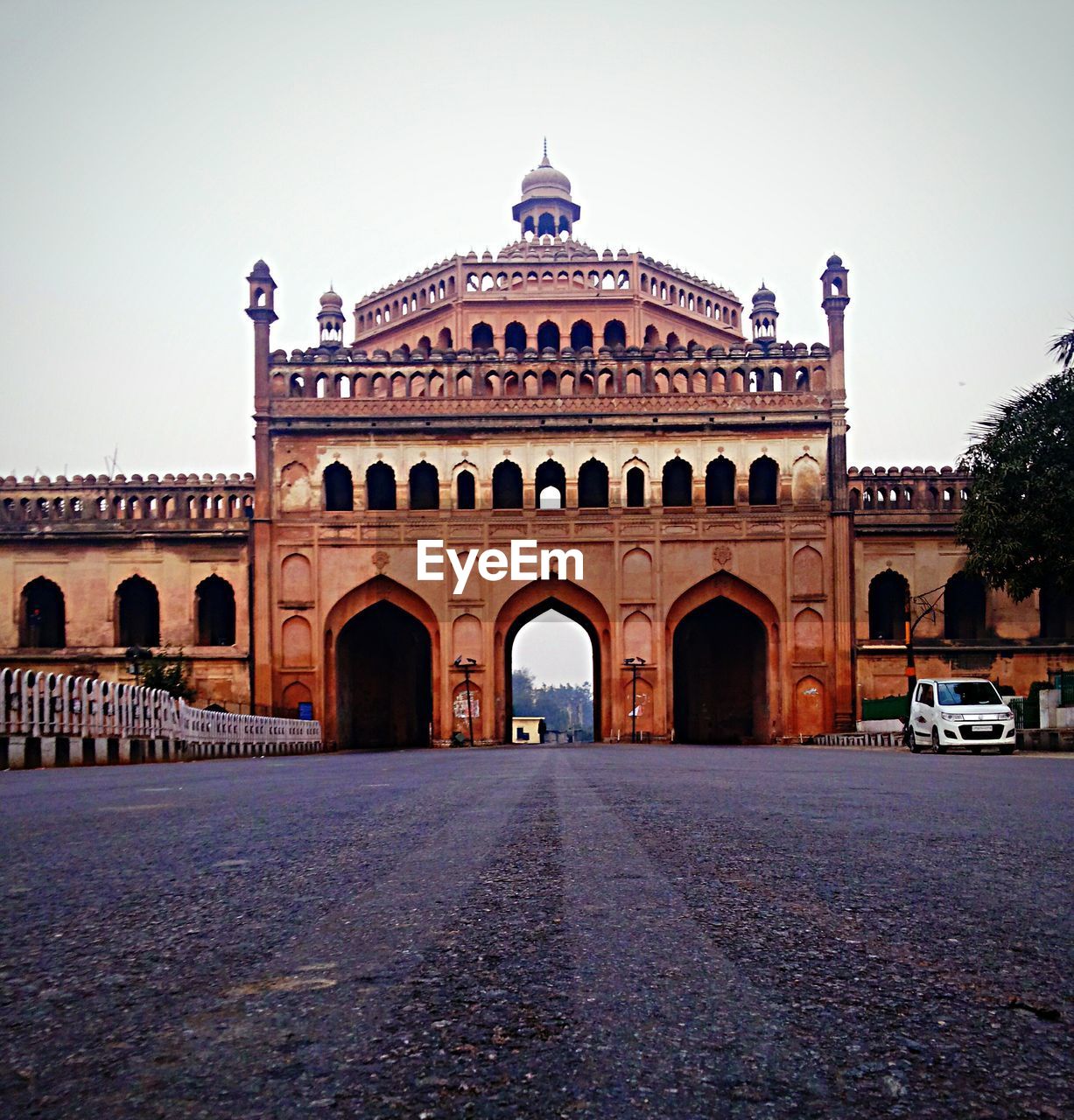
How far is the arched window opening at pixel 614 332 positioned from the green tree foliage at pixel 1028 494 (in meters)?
13.8

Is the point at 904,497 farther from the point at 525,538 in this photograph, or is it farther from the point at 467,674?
the point at 467,674

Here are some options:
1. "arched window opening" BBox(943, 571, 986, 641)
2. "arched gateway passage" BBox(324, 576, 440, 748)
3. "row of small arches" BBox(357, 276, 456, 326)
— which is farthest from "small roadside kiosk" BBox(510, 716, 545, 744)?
"arched window opening" BBox(943, 571, 986, 641)

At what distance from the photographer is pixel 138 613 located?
37.2 m

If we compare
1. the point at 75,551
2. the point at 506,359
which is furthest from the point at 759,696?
the point at 75,551

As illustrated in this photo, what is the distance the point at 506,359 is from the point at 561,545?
560cm

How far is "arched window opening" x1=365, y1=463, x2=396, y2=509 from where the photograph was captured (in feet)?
119

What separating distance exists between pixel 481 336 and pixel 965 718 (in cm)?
2316

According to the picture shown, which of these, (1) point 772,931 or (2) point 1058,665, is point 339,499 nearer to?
(2) point 1058,665

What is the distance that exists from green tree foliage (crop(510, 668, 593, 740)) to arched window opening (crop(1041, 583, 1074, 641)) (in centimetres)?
10481

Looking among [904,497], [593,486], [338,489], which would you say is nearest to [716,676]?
[593,486]

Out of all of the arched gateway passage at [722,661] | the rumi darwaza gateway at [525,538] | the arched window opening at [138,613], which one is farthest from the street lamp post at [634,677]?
the arched window opening at [138,613]

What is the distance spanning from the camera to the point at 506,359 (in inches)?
1425

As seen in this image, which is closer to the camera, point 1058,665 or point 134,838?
point 134,838

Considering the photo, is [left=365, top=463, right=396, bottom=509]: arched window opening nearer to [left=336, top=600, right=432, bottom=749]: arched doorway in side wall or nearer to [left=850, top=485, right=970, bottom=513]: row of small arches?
[left=336, top=600, right=432, bottom=749]: arched doorway in side wall
